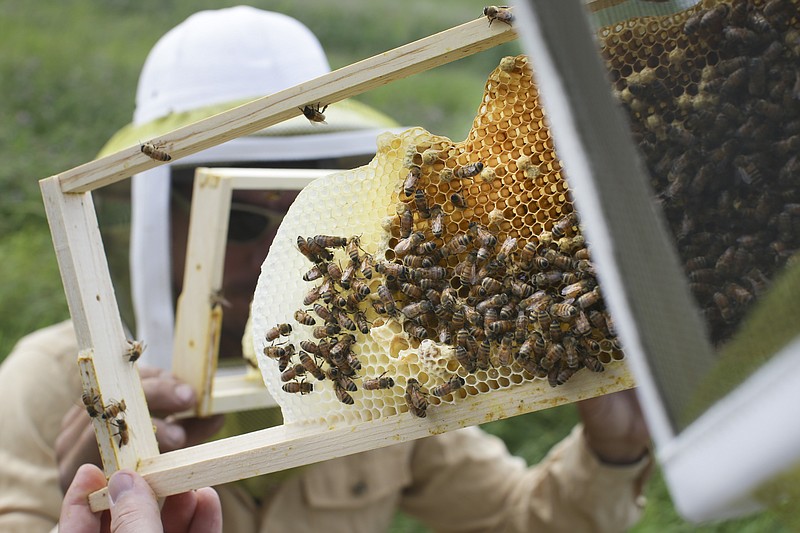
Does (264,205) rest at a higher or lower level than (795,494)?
higher

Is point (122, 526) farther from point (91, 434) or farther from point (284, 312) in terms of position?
point (91, 434)

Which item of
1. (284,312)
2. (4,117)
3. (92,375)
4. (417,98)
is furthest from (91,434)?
(417,98)

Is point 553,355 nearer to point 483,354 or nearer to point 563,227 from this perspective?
point 483,354

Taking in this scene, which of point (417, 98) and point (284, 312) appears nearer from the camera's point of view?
point (284, 312)

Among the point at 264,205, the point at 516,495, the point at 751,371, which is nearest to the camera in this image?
the point at 751,371

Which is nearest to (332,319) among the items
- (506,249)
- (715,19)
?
A: (506,249)

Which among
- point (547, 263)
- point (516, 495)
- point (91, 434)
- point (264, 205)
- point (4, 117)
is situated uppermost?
point (4, 117)

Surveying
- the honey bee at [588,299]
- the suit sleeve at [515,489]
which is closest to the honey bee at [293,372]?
the honey bee at [588,299]
